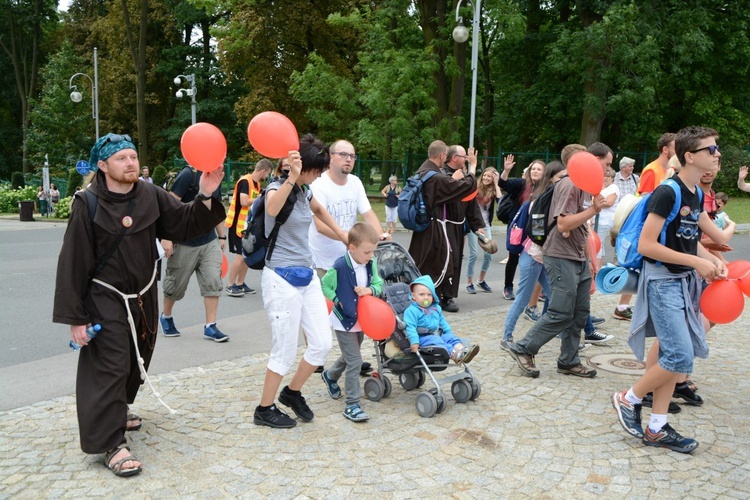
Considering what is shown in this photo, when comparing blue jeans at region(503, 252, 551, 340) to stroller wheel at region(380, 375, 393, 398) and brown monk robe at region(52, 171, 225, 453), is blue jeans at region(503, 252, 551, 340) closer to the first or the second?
stroller wheel at region(380, 375, 393, 398)

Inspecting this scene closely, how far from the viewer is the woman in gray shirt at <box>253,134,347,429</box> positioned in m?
4.63

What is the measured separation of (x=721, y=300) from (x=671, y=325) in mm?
497

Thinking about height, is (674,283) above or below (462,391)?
above

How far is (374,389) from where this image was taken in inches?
213

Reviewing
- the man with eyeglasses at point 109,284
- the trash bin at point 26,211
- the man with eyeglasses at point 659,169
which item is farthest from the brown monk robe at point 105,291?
the trash bin at point 26,211

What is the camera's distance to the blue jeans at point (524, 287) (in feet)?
21.9

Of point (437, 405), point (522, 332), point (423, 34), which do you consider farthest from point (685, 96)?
point (437, 405)

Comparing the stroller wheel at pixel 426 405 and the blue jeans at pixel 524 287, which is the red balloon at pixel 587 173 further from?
the stroller wheel at pixel 426 405

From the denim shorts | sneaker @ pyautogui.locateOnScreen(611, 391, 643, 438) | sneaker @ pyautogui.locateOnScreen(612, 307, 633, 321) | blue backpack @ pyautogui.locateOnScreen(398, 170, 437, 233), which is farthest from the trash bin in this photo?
the denim shorts

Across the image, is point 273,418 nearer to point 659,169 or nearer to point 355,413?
point 355,413

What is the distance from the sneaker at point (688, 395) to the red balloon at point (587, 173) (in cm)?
164

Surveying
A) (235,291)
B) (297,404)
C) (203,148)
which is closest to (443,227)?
(235,291)

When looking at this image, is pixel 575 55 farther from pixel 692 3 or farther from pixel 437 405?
pixel 437 405

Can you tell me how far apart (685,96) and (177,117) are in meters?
28.2
